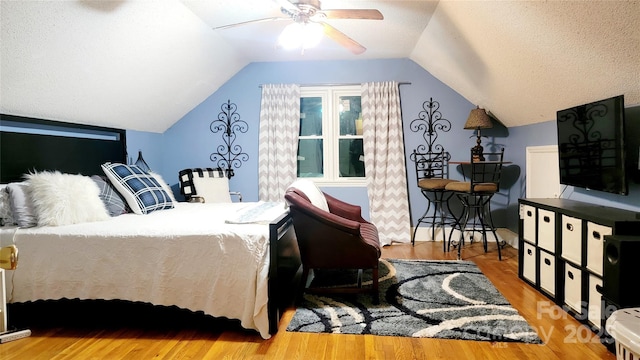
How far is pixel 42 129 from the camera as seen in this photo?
118 inches

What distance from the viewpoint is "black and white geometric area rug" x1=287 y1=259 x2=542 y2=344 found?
7.39ft

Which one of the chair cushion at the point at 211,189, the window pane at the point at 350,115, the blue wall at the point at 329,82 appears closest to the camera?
the chair cushion at the point at 211,189

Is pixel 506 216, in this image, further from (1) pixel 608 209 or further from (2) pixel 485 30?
(2) pixel 485 30

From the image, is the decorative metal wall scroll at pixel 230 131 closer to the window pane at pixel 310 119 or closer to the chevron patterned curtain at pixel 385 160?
the window pane at pixel 310 119

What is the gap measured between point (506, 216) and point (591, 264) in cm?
231

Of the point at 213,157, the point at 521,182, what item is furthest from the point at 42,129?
the point at 521,182

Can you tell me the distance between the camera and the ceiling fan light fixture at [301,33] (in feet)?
8.46

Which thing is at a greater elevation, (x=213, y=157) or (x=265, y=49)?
(x=265, y=49)

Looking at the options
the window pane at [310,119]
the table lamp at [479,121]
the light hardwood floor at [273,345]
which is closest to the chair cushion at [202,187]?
the window pane at [310,119]

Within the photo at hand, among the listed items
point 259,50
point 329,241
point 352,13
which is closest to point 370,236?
point 329,241

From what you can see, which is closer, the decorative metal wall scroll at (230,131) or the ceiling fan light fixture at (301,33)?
the ceiling fan light fixture at (301,33)

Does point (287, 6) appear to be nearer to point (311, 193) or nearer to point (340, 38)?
point (340, 38)

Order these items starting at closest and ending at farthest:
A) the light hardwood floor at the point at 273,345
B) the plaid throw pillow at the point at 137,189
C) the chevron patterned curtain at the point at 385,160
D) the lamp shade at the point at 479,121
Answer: the light hardwood floor at the point at 273,345, the plaid throw pillow at the point at 137,189, the lamp shade at the point at 479,121, the chevron patterned curtain at the point at 385,160

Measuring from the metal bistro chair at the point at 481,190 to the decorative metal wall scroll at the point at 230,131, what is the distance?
2.56 metres
